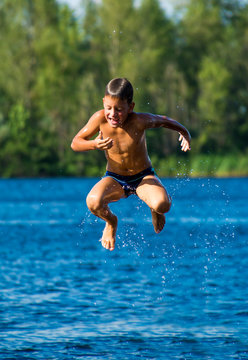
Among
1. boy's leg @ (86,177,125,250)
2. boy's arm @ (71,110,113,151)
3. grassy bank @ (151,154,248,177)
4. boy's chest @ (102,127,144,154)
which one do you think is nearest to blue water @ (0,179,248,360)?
boy's leg @ (86,177,125,250)

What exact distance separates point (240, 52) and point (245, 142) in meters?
8.89

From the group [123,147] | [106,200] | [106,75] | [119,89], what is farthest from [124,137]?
[106,75]

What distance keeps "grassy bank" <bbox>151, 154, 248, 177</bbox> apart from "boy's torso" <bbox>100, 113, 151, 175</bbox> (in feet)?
177

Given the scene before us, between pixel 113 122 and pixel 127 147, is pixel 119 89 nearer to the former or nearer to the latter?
pixel 113 122

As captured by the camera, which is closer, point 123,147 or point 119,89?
point 119,89

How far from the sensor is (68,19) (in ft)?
251

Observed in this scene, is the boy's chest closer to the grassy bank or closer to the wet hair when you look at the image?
the wet hair

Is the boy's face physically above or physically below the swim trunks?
above

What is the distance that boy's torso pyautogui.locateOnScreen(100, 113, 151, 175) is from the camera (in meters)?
11.9

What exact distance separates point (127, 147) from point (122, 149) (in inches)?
3.6

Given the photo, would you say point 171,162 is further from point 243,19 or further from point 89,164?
point 243,19

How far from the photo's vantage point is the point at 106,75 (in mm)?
73250

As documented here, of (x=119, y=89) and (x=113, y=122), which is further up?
(x=119, y=89)

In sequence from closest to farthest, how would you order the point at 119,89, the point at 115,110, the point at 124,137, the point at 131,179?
the point at 119,89, the point at 115,110, the point at 124,137, the point at 131,179
